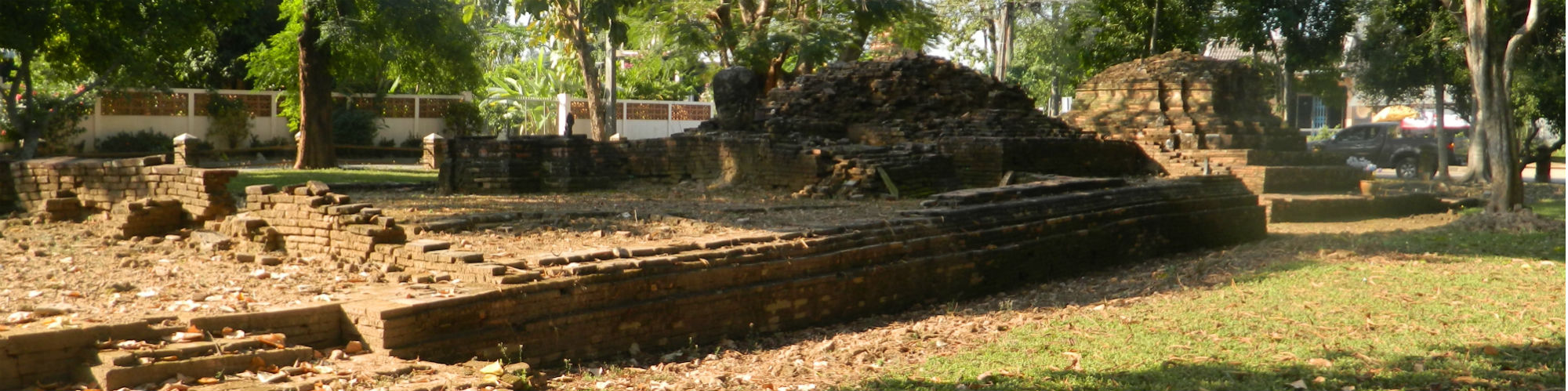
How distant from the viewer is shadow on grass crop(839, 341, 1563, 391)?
513 centimetres

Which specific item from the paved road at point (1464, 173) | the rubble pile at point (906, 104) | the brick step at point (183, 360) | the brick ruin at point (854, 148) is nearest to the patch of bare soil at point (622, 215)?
the brick ruin at point (854, 148)

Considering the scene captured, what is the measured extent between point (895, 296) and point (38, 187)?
676cm

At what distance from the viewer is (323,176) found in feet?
51.9

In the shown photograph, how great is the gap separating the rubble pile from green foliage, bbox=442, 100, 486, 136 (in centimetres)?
1213

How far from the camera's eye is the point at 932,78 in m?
16.4

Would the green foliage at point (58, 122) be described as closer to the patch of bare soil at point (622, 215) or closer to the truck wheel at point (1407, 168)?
the patch of bare soil at point (622, 215)

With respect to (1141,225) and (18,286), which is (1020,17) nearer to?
(1141,225)

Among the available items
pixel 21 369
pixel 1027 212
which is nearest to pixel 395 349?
pixel 21 369

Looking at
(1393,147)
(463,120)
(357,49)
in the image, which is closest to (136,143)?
(357,49)

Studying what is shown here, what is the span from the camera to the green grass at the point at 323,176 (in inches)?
581

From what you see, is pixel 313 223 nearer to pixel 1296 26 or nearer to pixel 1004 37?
pixel 1296 26

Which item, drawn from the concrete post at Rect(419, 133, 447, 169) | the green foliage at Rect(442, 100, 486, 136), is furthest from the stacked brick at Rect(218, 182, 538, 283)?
the green foliage at Rect(442, 100, 486, 136)

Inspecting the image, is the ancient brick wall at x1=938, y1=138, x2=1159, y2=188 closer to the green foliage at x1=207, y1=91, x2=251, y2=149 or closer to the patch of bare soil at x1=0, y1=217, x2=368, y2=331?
the patch of bare soil at x1=0, y1=217, x2=368, y2=331

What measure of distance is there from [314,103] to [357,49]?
3.88ft
